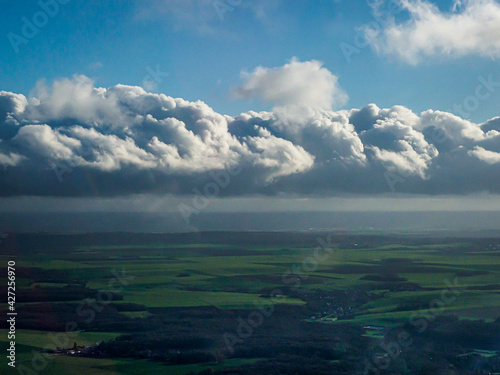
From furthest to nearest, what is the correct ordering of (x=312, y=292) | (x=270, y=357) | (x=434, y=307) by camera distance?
(x=312, y=292) → (x=434, y=307) → (x=270, y=357)

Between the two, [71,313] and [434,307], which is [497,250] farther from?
[71,313]

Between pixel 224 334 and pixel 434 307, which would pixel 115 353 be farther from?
pixel 434 307

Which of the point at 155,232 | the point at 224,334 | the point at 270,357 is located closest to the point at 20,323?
the point at 224,334

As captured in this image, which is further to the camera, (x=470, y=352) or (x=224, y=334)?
(x=224, y=334)

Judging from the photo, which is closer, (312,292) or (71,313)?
(71,313)

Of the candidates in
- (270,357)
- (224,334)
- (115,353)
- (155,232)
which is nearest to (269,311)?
(224,334)

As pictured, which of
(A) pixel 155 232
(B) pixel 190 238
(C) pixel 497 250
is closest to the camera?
(C) pixel 497 250

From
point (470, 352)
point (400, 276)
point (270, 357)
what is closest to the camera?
point (270, 357)

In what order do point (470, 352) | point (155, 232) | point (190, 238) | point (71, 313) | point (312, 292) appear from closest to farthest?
point (470, 352) < point (71, 313) < point (312, 292) < point (190, 238) < point (155, 232)
